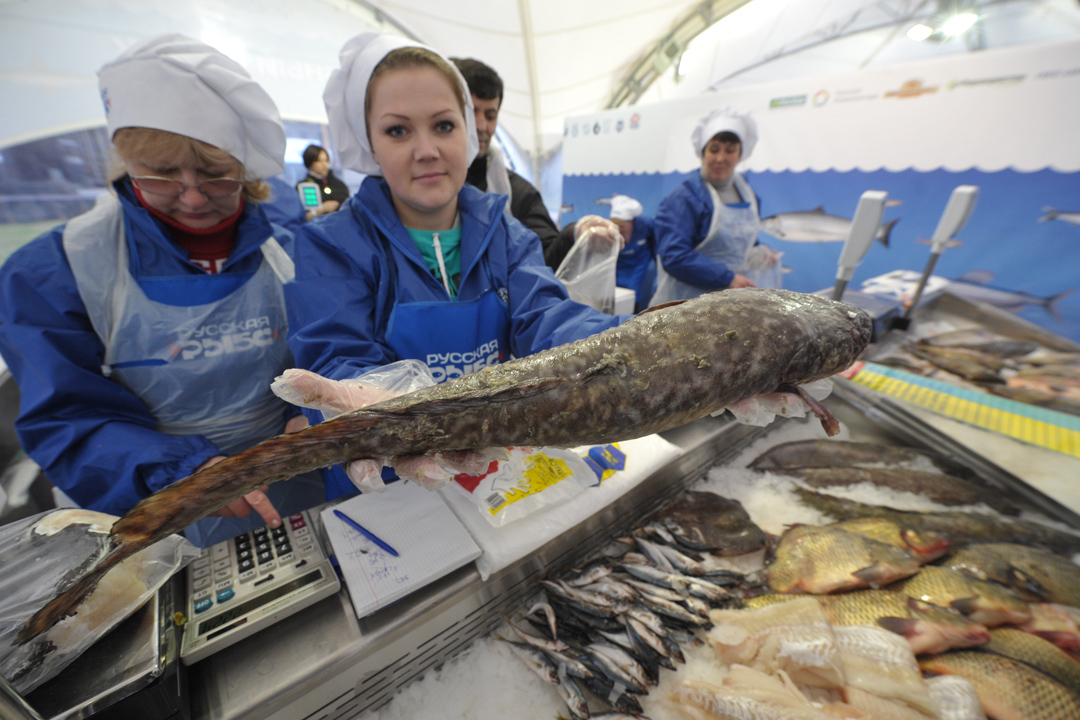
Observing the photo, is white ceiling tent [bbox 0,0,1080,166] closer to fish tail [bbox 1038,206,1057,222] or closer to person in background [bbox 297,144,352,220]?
fish tail [bbox 1038,206,1057,222]

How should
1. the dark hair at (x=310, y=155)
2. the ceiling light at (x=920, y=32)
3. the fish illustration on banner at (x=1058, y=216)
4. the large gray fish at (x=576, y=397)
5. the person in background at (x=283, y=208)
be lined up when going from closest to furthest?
the large gray fish at (x=576, y=397) → the person in background at (x=283, y=208) → the fish illustration on banner at (x=1058, y=216) → the ceiling light at (x=920, y=32) → the dark hair at (x=310, y=155)

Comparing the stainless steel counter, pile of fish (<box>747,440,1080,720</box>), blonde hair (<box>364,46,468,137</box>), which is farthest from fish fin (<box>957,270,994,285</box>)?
blonde hair (<box>364,46,468,137</box>)

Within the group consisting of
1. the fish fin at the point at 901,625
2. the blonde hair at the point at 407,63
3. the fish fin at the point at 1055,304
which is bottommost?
the fish fin at the point at 901,625

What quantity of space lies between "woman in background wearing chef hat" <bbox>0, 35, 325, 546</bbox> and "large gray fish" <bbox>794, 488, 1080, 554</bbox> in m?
3.04

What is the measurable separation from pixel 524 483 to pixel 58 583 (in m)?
1.36

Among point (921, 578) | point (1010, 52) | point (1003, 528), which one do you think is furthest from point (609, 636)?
point (1010, 52)

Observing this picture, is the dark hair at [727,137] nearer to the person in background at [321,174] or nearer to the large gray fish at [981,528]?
the large gray fish at [981,528]

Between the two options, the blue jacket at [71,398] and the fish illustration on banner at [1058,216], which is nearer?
the blue jacket at [71,398]

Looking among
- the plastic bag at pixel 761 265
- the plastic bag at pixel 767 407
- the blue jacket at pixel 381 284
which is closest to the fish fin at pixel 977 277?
the plastic bag at pixel 761 265

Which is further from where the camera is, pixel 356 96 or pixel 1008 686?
pixel 356 96

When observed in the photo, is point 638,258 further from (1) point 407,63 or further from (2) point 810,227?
(1) point 407,63

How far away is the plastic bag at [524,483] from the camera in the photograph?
164 centimetres

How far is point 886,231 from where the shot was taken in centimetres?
A: 519

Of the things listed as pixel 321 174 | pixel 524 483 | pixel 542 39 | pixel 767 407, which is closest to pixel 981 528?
pixel 767 407
